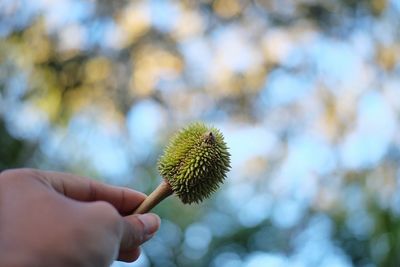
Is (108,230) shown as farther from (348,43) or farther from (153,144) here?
(348,43)

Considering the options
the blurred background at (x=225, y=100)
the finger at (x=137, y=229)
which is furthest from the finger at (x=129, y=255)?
the blurred background at (x=225, y=100)

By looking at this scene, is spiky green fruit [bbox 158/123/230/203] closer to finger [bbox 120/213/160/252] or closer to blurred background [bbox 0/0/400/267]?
finger [bbox 120/213/160/252]

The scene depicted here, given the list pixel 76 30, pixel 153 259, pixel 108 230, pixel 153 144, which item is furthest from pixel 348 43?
pixel 108 230

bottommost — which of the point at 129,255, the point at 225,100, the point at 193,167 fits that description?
the point at 129,255

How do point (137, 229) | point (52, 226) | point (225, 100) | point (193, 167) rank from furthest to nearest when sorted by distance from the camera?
point (225, 100)
point (193, 167)
point (137, 229)
point (52, 226)

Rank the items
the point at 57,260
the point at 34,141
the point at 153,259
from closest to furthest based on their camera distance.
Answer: the point at 57,260
the point at 153,259
the point at 34,141

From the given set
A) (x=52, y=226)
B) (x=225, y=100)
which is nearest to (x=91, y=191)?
(x=52, y=226)

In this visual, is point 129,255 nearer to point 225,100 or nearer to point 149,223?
point 149,223
